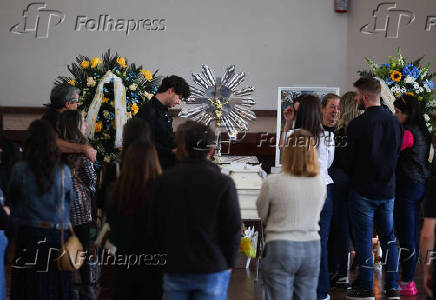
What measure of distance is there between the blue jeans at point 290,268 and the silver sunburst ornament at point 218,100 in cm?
268

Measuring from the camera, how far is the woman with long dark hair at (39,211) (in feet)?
14.3

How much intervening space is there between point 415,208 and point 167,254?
3325mm

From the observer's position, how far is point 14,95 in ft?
46.6

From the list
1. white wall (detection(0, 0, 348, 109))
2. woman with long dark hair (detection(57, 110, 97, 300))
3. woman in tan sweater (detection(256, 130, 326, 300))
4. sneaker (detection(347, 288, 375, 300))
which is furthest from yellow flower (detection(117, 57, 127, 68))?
white wall (detection(0, 0, 348, 109))

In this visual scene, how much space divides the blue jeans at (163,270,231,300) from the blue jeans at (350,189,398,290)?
2.26 meters

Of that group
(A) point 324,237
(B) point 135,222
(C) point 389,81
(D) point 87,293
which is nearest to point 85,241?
(D) point 87,293

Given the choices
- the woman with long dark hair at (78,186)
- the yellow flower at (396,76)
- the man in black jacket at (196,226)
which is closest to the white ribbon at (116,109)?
the woman with long dark hair at (78,186)

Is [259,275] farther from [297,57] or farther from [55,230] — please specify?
[297,57]

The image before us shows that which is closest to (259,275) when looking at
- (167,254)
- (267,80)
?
(167,254)

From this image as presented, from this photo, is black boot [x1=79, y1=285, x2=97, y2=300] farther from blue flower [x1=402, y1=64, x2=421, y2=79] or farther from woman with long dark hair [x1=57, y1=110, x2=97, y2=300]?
blue flower [x1=402, y1=64, x2=421, y2=79]

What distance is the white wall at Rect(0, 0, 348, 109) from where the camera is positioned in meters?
14.1

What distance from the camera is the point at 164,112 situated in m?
6.26

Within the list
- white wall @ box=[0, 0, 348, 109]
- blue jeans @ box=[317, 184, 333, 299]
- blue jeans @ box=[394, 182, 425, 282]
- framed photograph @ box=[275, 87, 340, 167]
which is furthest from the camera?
white wall @ box=[0, 0, 348, 109]

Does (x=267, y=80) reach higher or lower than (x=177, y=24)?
lower
